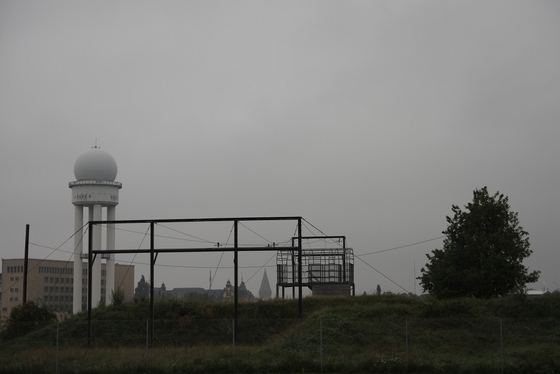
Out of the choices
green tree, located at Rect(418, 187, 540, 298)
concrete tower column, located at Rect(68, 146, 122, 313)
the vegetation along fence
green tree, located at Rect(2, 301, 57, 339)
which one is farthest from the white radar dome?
green tree, located at Rect(418, 187, 540, 298)

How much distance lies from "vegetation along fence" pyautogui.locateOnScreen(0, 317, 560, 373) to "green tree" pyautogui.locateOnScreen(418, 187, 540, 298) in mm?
5057

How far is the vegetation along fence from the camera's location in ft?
84.8

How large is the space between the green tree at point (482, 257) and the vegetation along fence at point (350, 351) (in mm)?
5057

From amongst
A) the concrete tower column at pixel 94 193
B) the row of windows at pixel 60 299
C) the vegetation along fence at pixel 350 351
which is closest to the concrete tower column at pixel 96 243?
the concrete tower column at pixel 94 193

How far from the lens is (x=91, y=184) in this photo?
79.4 m

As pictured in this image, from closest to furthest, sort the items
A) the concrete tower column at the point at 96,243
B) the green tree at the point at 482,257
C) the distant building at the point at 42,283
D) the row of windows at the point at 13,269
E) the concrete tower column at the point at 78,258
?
1. the green tree at the point at 482,257
2. the concrete tower column at the point at 96,243
3. the concrete tower column at the point at 78,258
4. the distant building at the point at 42,283
5. the row of windows at the point at 13,269

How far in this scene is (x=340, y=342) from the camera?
29.5 meters

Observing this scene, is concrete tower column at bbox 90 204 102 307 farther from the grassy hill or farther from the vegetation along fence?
the vegetation along fence

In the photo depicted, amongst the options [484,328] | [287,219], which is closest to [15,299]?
[287,219]

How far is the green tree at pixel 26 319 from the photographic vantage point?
38.3 m

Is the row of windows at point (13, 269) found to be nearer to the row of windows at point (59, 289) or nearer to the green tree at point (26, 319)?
the row of windows at point (59, 289)

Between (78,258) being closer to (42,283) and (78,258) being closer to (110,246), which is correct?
(110,246)

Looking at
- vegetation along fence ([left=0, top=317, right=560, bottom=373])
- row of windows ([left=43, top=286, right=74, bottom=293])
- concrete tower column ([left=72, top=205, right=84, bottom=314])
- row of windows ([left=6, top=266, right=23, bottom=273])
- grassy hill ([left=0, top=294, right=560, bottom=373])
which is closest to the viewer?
vegetation along fence ([left=0, top=317, right=560, bottom=373])

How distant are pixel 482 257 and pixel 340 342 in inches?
381
